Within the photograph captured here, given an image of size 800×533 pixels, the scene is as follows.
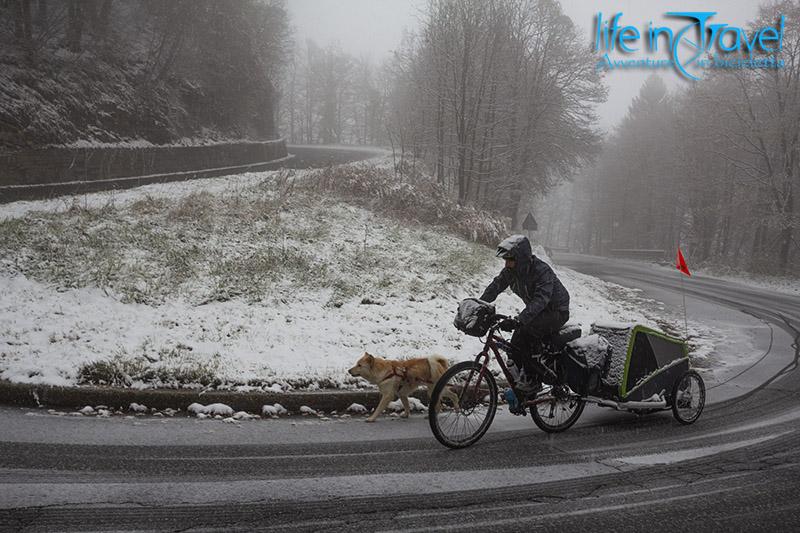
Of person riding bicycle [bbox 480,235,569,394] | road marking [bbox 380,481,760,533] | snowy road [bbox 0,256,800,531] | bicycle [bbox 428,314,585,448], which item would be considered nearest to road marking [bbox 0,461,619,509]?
snowy road [bbox 0,256,800,531]

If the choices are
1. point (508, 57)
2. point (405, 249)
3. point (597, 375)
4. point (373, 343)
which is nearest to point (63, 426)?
point (373, 343)

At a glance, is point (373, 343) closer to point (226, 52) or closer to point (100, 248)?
point (100, 248)

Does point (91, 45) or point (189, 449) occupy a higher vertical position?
point (91, 45)

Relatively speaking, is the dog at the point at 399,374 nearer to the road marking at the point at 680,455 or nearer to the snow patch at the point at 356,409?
the snow patch at the point at 356,409

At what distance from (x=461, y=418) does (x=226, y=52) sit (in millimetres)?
31351

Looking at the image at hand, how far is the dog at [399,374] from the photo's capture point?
20.5 feet

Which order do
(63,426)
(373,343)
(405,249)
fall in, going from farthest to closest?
(405,249) < (373,343) < (63,426)

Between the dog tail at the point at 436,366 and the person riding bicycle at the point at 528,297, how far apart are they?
824mm

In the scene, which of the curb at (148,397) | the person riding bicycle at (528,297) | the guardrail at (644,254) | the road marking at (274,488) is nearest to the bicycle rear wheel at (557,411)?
the person riding bicycle at (528,297)

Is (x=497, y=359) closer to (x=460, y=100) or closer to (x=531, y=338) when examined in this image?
(x=531, y=338)

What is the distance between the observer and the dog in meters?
6.26

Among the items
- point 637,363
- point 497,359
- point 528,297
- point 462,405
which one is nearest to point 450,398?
point 462,405

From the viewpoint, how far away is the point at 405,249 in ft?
47.2

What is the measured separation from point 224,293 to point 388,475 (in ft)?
20.3
